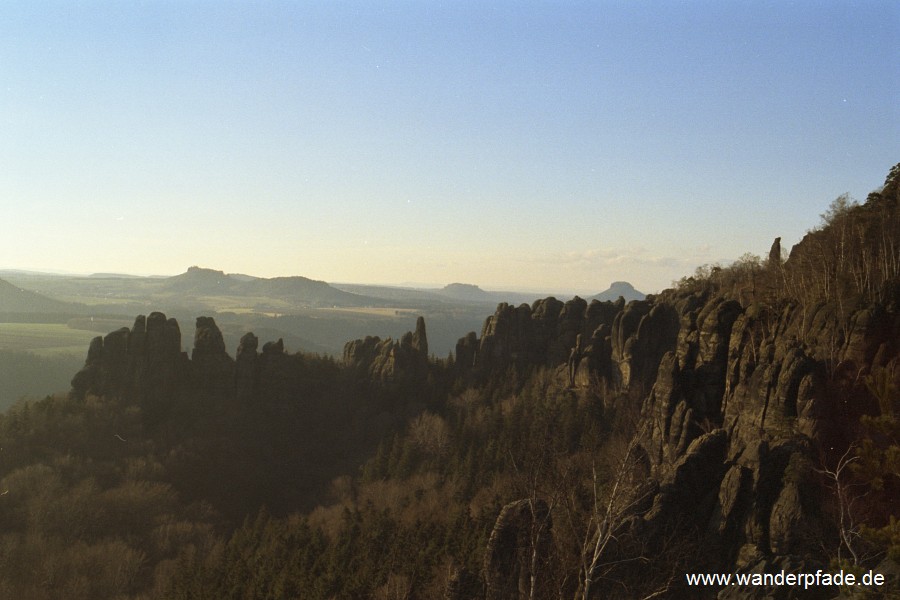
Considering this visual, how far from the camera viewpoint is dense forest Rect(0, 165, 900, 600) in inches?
1196

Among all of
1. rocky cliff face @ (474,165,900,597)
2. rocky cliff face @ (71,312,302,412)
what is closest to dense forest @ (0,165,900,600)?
rocky cliff face @ (474,165,900,597)

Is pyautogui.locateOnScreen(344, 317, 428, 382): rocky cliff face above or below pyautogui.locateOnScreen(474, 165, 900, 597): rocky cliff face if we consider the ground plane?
below

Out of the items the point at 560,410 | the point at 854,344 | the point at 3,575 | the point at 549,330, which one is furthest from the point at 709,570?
the point at 549,330

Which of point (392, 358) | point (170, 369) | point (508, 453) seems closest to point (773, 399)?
point (508, 453)

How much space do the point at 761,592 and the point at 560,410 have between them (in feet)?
195

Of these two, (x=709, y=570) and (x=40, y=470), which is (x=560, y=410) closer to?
(x=709, y=570)

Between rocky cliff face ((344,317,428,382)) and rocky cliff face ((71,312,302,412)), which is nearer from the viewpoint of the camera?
rocky cliff face ((71,312,302,412))

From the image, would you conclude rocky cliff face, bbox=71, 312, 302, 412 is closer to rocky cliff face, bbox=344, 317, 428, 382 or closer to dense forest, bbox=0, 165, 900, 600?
dense forest, bbox=0, 165, 900, 600

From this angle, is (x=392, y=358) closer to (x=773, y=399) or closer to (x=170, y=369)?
(x=170, y=369)

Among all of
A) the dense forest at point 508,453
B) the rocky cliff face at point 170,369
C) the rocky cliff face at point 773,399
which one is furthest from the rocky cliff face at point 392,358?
the rocky cliff face at point 773,399

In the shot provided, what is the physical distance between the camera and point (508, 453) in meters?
59.0

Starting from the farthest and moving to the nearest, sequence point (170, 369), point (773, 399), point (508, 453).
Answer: point (170, 369) < point (508, 453) < point (773, 399)

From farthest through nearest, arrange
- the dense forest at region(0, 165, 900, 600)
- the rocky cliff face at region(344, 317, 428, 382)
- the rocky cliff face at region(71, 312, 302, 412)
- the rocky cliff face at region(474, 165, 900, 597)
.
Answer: the rocky cliff face at region(344, 317, 428, 382), the rocky cliff face at region(71, 312, 302, 412), the rocky cliff face at region(474, 165, 900, 597), the dense forest at region(0, 165, 900, 600)

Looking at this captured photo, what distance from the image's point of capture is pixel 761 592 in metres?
26.2
